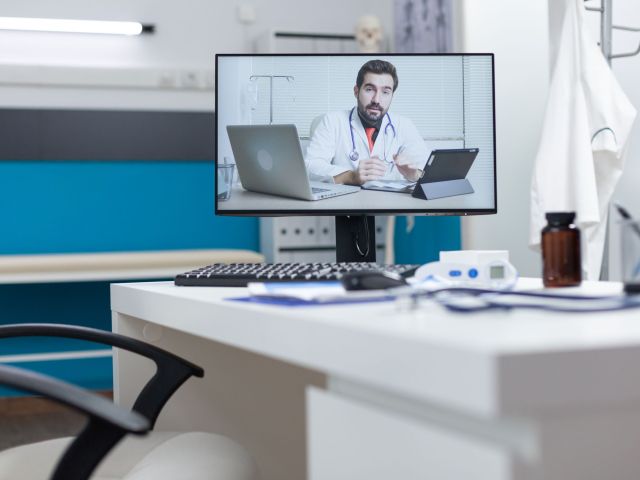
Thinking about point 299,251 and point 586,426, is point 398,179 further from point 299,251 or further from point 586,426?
point 299,251

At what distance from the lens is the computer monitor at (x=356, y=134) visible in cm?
170

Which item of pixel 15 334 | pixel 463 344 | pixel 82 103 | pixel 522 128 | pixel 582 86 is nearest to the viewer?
pixel 463 344

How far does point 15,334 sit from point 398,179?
735mm

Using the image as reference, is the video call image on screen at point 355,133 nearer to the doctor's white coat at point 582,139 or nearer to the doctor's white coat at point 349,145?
the doctor's white coat at point 349,145

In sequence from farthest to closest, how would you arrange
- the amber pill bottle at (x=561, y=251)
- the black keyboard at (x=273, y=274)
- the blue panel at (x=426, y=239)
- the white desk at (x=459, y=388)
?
1. the blue panel at (x=426, y=239)
2. the black keyboard at (x=273, y=274)
3. the amber pill bottle at (x=561, y=251)
4. the white desk at (x=459, y=388)

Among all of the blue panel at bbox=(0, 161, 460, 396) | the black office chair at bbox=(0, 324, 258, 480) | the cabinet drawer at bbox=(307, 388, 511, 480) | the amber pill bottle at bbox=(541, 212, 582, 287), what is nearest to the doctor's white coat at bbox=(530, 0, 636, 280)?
the blue panel at bbox=(0, 161, 460, 396)

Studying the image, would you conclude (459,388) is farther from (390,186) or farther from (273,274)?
(390,186)

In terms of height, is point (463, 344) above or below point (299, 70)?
below

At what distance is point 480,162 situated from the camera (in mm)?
1711

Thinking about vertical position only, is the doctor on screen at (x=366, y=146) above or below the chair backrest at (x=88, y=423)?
above

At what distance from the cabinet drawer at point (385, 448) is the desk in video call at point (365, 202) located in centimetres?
88

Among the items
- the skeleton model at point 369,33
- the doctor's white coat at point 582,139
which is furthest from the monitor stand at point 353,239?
the skeleton model at point 369,33

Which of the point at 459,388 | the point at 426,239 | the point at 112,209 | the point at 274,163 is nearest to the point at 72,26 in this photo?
the point at 112,209

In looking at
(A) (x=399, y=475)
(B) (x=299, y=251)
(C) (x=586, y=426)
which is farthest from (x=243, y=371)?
(B) (x=299, y=251)
